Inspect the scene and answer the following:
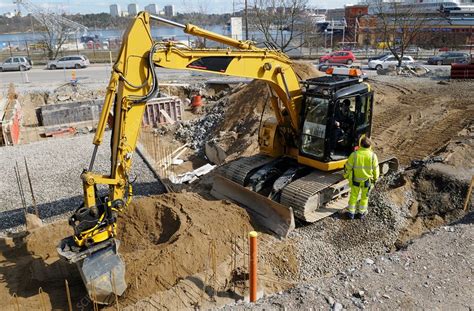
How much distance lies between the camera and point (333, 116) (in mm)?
8094

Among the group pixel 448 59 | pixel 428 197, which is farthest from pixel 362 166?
pixel 448 59

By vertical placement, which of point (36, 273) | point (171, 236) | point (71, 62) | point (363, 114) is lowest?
point (36, 273)

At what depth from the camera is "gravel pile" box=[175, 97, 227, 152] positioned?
15773mm

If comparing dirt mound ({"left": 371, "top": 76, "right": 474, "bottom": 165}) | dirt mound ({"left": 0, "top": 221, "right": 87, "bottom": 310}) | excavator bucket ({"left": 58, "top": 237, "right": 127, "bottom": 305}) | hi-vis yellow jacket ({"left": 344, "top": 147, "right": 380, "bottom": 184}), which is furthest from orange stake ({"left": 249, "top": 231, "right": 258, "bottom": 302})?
dirt mound ({"left": 371, "top": 76, "right": 474, "bottom": 165})

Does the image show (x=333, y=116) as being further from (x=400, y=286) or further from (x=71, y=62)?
(x=71, y=62)

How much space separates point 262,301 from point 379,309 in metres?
1.43

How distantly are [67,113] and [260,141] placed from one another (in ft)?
40.9

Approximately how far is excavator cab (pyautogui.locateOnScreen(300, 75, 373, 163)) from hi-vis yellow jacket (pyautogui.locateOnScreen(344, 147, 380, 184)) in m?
0.56

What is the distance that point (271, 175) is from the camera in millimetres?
9055

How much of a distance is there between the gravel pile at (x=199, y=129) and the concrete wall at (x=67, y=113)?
4738 millimetres

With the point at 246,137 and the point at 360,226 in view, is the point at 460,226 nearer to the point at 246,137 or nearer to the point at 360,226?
the point at 360,226

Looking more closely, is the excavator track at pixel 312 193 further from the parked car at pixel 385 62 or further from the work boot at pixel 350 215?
the parked car at pixel 385 62

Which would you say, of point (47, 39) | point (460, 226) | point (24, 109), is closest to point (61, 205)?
point (460, 226)

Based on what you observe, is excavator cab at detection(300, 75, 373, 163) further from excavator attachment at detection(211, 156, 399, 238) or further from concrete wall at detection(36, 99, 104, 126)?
concrete wall at detection(36, 99, 104, 126)
